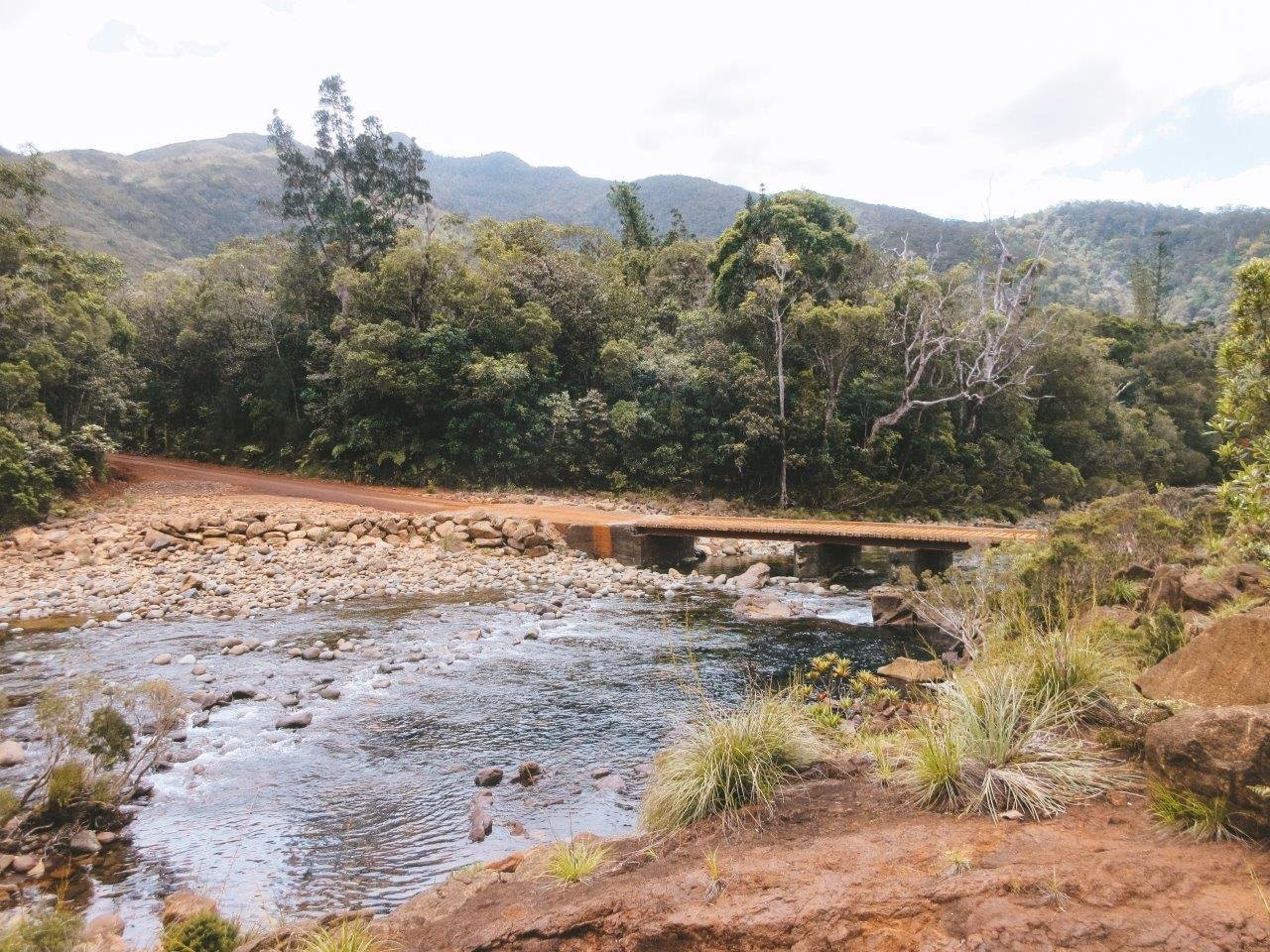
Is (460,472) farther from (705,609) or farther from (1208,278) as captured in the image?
(1208,278)

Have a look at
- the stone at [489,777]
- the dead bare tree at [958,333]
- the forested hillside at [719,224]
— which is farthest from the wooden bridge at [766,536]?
the forested hillside at [719,224]

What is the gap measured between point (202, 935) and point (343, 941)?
121 centimetres

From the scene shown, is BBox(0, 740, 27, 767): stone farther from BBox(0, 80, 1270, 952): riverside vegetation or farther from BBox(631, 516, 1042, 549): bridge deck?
BBox(631, 516, 1042, 549): bridge deck

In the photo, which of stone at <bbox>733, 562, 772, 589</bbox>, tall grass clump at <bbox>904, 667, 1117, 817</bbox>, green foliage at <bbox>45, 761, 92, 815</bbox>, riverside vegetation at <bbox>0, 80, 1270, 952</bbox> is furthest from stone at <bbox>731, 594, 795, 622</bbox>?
green foliage at <bbox>45, 761, 92, 815</bbox>

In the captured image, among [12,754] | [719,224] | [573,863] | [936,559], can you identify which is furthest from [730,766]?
[719,224]

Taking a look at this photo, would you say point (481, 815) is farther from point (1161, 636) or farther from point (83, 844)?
point (1161, 636)

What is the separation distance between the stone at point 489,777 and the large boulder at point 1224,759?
16.7 feet

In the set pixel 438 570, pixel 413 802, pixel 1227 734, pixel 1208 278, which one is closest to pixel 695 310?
pixel 438 570

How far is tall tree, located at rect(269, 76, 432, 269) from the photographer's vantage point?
26.9 m

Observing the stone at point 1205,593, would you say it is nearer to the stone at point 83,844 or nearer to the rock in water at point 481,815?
the rock in water at point 481,815

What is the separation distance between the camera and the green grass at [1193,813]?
2.97 metres

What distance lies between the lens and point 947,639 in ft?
38.7

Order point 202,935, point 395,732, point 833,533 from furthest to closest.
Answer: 1. point 833,533
2. point 395,732
3. point 202,935

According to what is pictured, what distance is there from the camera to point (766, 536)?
16.4 metres
